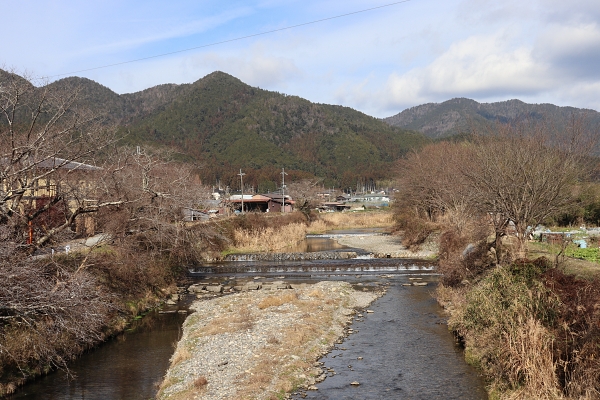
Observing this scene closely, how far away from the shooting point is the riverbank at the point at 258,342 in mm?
13469

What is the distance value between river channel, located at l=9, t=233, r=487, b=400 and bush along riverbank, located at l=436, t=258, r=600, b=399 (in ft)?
3.23

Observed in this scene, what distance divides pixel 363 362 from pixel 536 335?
569cm

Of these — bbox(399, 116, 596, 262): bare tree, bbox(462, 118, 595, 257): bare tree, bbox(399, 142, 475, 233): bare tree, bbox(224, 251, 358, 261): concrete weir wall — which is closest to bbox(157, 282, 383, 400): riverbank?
bbox(399, 116, 596, 262): bare tree

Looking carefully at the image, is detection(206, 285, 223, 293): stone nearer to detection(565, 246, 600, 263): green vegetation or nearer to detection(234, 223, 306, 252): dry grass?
detection(234, 223, 306, 252): dry grass

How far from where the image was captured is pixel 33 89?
61.5 ft

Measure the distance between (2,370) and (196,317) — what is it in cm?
907

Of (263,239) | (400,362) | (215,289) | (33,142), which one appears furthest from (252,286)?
(263,239)

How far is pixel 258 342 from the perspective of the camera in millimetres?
17281

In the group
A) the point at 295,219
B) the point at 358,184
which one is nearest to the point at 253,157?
the point at 358,184

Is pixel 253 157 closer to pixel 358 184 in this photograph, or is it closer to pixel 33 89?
pixel 358 184

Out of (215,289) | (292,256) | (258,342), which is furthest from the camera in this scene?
(292,256)

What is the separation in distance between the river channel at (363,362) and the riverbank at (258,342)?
1.91ft

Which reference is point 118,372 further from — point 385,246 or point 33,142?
point 385,246

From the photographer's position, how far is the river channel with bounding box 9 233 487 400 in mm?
13492
